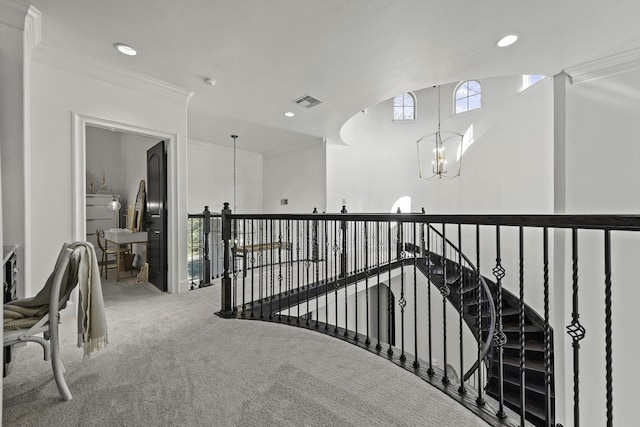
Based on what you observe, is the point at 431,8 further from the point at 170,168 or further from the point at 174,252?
the point at 174,252

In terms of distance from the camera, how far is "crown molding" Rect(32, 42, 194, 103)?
2.93m

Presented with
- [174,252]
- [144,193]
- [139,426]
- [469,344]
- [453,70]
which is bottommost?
[469,344]

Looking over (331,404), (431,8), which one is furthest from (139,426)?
(431,8)

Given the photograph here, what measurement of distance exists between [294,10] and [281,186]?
538 cm

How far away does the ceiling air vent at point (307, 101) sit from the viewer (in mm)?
4266

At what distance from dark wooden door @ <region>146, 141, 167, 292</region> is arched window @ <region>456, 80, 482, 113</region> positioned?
681 cm

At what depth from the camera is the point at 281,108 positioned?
470 cm

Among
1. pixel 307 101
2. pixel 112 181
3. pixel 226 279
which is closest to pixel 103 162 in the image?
pixel 112 181

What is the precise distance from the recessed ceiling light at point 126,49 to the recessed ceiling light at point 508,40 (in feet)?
12.1

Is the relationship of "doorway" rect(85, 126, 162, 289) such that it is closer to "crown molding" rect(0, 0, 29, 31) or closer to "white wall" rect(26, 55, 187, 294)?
"white wall" rect(26, 55, 187, 294)

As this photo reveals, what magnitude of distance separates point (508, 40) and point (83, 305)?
4.15 metres

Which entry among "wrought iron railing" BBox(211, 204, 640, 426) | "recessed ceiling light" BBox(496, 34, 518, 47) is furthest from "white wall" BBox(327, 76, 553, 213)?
"recessed ceiling light" BBox(496, 34, 518, 47)

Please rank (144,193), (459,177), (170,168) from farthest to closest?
(459,177) < (144,193) < (170,168)

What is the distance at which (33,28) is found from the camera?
252 cm
